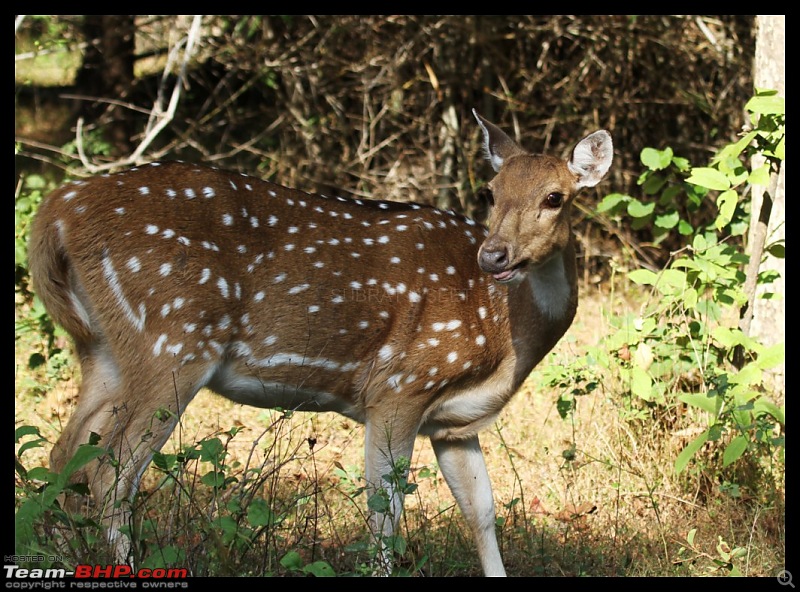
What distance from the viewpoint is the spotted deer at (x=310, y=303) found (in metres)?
4.46

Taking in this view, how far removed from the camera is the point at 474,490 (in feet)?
16.7

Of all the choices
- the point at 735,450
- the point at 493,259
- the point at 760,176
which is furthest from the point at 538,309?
the point at 760,176

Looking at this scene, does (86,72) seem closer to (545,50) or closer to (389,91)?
(389,91)

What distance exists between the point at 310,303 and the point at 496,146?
1306mm

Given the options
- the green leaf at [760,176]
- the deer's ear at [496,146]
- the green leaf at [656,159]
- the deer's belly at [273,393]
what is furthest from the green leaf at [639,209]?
the deer's belly at [273,393]

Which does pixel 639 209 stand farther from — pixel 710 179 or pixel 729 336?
pixel 729 336

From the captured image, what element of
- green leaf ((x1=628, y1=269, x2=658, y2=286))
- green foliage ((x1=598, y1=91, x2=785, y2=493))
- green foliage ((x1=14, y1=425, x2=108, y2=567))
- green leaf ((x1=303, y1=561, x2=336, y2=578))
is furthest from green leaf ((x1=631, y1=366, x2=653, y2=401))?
green foliage ((x1=14, y1=425, x2=108, y2=567))

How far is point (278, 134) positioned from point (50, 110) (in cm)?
307

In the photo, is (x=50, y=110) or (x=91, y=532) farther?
(x=50, y=110)

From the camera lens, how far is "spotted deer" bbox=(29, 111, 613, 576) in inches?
175

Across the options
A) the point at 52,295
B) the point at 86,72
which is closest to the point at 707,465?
the point at 52,295

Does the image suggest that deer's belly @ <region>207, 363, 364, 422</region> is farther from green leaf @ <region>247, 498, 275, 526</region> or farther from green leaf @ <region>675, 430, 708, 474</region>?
green leaf @ <region>675, 430, 708, 474</region>

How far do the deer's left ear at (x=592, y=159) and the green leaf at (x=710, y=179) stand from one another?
94cm

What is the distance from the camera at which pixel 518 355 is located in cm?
504
